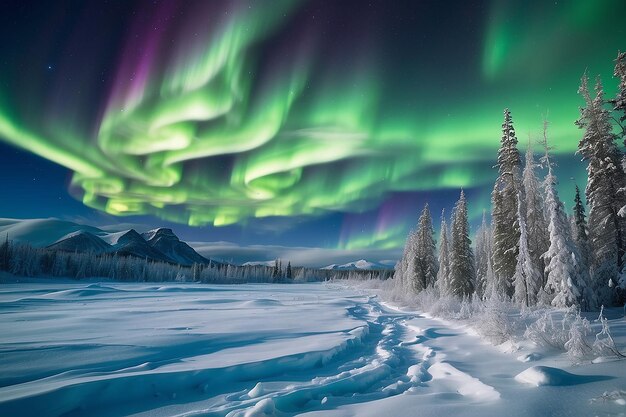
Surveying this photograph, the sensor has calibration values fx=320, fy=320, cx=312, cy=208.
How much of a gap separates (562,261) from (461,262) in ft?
45.7

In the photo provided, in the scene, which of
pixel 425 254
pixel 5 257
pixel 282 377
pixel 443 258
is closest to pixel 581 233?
pixel 443 258

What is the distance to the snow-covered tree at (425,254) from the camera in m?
42.8

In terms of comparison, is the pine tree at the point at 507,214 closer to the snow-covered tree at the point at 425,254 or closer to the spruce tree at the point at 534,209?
the spruce tree at the point at 534,209

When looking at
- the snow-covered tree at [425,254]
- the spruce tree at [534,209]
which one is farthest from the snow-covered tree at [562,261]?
the snow-covered tree at [425,254]

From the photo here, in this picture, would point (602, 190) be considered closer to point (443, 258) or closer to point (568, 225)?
point (568, 225)

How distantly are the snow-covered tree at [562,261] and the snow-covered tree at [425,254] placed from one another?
21.3 metres

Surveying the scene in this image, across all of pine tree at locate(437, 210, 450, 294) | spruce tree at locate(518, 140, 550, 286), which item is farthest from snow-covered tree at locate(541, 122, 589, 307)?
pine tree at locate(437, 210, 450, 294)

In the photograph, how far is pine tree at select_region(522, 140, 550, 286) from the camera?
26031 mm

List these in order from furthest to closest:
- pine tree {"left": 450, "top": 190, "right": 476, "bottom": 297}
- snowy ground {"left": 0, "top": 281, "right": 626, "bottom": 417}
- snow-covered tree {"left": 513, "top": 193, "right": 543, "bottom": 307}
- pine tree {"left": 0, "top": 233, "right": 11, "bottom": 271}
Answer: pine tree {"left": 0, "top": 233, "right": 11, "bottom": 271} < pine tree {"left": 450, "top": 190, "right": 476, "bottom": 297} < snow-covered tree {"left": 513, "top": 193, "right": 543, "bottom": 307} < snowy ground {"left": 0, "top": 281, "right": 626, "bottom": 417}

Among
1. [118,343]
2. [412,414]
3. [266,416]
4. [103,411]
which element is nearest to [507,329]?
[412,414]

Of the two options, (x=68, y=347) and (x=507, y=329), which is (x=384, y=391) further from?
(x=68, y=347)

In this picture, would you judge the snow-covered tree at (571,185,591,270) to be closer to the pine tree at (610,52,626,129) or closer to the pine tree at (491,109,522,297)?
the pine tree at (491,109,522,297)

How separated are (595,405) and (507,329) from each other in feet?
19.7

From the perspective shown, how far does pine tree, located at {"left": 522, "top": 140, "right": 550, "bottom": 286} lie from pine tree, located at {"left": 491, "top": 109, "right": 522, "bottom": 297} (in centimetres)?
84
